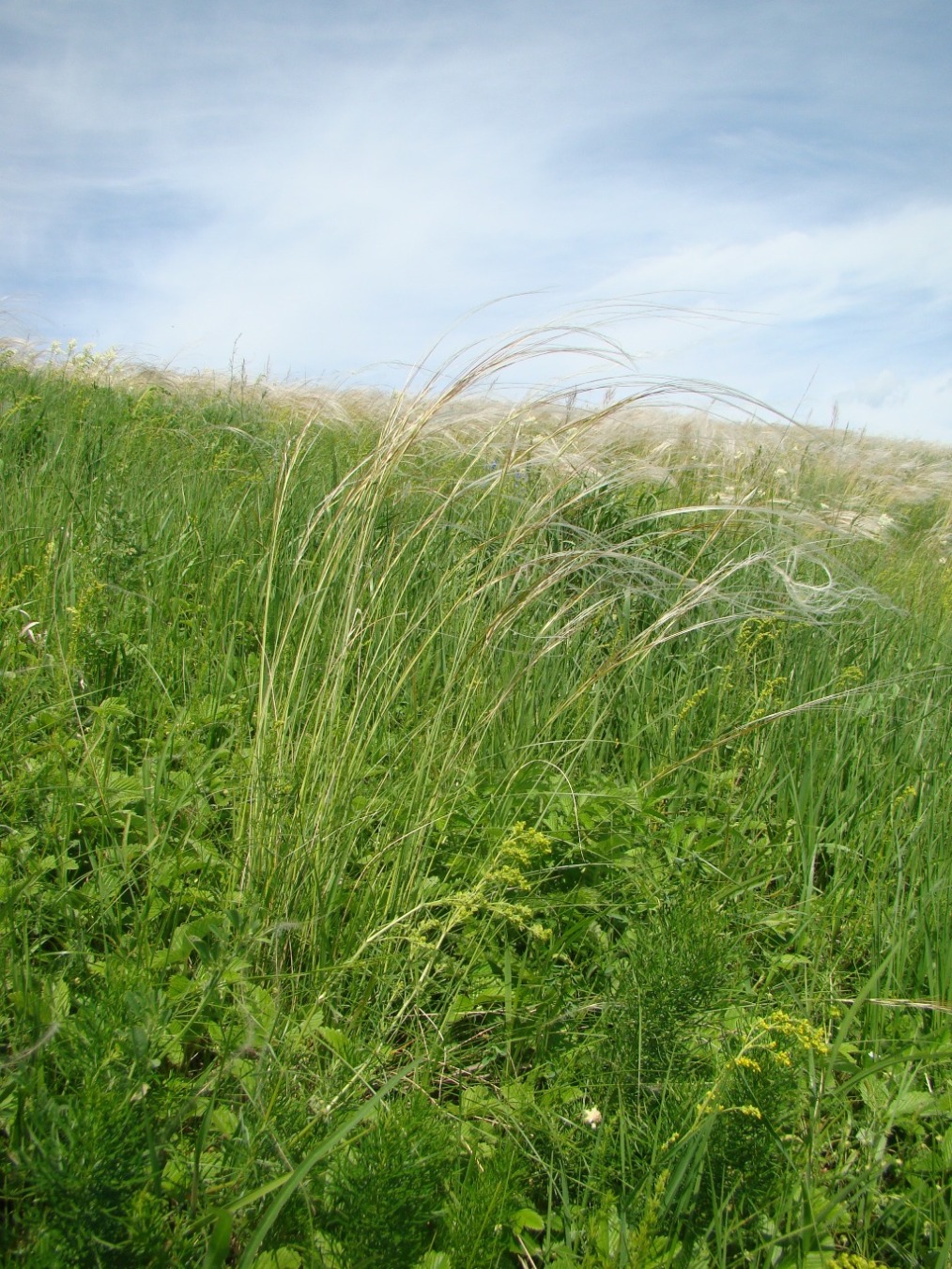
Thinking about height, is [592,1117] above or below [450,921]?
below

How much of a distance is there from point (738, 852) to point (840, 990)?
0.35 metres

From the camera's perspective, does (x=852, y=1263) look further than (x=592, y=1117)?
No

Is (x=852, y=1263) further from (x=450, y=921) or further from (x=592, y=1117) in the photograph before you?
(x=450, y=921)

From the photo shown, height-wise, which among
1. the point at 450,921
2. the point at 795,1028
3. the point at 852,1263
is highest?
the point at 450,921

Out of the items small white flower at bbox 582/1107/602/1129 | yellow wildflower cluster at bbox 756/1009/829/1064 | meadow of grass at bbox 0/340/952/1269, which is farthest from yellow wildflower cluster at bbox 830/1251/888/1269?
small white flower at bbox 582/1107/602/1129

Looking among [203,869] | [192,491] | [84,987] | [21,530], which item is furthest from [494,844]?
[192,491]

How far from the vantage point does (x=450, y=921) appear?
1.26 meters

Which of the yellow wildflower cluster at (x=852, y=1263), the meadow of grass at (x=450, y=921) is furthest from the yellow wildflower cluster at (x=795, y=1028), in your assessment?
the yellow wildflower cluster at (x=852, y=1263)

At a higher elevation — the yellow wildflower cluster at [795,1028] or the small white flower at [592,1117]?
the yellow wildflower cluster at [795,1028]

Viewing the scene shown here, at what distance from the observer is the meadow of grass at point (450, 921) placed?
3.44 ft

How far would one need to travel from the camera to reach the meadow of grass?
41.3 inches

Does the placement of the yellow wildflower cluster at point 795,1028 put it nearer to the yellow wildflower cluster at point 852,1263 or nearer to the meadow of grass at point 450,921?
the meadow of grass at point 450,921

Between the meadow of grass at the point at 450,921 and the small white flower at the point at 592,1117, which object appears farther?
the small white flower at the point at 592,1117

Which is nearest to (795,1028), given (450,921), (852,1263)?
(852,1263)
